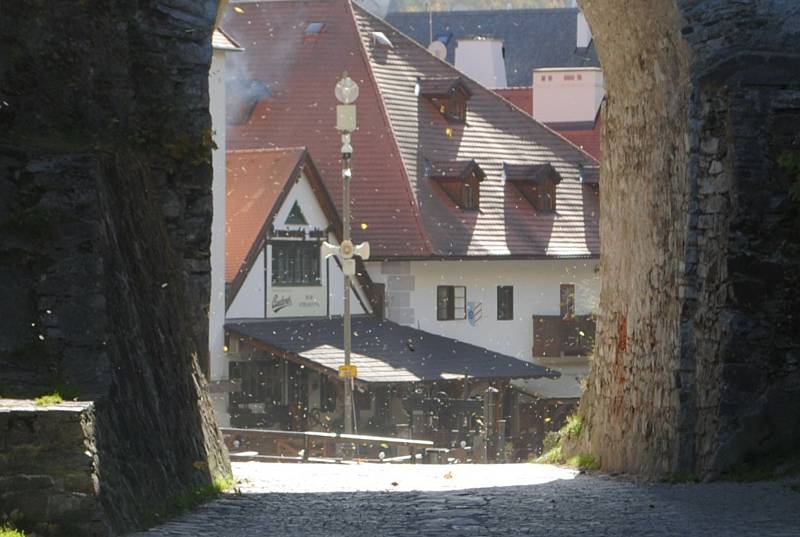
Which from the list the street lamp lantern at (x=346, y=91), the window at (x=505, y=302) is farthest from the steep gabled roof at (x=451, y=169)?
the street lamp lantern at (x=346, y=91)

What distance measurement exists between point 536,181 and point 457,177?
2891 mm

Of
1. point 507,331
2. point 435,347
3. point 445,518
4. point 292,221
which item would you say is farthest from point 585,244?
point 445,518

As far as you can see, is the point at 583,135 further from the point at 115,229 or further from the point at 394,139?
the point at 115,229

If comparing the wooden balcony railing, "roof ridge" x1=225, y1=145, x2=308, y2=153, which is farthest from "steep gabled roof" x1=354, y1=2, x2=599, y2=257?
"roof ridge" x1=225, y1=145, x2=308, y2=153

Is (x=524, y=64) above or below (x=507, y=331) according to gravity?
above

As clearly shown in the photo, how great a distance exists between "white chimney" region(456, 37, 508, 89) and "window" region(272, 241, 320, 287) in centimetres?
2684

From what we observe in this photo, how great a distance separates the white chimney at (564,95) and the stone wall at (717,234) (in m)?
40.1

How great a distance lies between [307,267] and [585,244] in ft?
29.4

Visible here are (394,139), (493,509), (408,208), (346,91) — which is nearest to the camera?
(493,509)

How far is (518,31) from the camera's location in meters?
78.8

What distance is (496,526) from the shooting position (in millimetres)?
10484

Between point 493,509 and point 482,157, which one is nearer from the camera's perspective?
point 493,509

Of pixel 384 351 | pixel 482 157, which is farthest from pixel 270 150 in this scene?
pixel 482 157

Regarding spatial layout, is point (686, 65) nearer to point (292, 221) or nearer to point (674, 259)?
point (674, 259)
